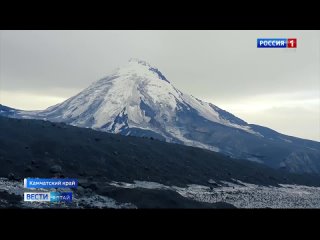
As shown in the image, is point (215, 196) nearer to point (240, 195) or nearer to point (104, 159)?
point (240, 195)

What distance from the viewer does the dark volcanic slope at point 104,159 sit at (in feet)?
254

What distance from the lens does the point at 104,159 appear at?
93.1 metres

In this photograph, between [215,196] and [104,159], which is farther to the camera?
[104,159]

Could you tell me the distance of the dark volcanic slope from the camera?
77.4 metres
